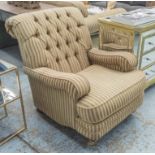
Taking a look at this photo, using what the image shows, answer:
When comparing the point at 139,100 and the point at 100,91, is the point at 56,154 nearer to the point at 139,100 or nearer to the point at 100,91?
the point at 100,91

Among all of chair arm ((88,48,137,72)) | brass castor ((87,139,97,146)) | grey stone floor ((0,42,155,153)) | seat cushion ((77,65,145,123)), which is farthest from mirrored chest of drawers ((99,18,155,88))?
brass castor ((87,139,97,146))

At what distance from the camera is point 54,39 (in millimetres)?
1922

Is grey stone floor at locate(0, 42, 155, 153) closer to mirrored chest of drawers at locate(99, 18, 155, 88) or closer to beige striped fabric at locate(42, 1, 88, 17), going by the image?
mirrored chest of drawers at locate(99, 18, 155, 88)

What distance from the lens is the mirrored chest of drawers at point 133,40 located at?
2.02m

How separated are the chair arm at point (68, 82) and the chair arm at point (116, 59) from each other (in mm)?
479

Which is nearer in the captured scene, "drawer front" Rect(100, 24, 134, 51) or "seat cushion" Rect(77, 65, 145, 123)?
"seat cushion" Rect(77, 65, 145, 123)

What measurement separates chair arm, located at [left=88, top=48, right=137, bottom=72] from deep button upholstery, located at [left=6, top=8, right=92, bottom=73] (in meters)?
0.10

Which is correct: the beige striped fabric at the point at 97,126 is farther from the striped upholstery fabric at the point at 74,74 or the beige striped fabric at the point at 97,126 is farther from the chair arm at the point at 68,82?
the chair arm at the point at 68,82

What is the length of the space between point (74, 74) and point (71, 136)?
0.51 metres

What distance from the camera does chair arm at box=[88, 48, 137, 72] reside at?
1.90 metres

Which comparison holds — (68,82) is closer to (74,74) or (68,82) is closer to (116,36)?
(74,74)

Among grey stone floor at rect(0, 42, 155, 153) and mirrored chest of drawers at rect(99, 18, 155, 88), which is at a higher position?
mirrored chest of drawers at rect(99, 18, 155, 88)

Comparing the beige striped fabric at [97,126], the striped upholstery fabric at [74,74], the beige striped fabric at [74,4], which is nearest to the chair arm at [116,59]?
the striped upholstery fabric at [74,74]

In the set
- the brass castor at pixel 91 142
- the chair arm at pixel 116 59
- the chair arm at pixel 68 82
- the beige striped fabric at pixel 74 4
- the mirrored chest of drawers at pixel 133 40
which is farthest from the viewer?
the beige striped fabric at pixel 74 4
